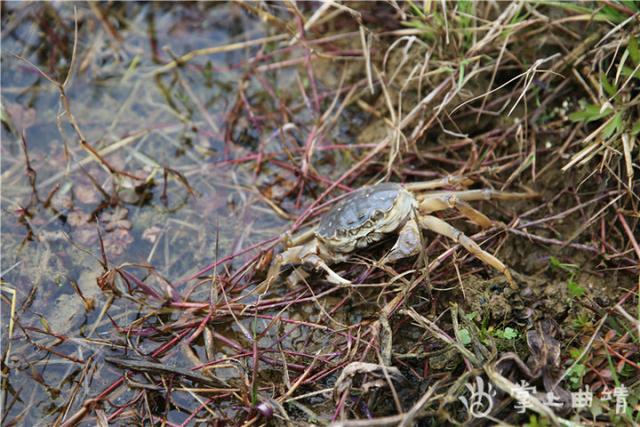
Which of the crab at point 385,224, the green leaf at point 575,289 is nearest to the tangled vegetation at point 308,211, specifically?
the green leaf at point 575,289

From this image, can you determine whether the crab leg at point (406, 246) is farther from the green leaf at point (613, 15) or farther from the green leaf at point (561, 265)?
the green leaf at point (613, 15)

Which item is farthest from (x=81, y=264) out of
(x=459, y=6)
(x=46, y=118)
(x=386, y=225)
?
(x=459, y=6)

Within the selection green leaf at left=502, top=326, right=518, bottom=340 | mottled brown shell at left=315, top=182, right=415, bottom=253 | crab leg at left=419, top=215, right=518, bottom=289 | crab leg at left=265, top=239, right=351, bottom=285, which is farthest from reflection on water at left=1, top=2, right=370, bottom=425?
green leaf at left=502, top=326, right=518, bottom=340

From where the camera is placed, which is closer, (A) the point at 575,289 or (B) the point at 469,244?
(A) the point at 575,289

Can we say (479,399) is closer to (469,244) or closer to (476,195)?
(469,244)

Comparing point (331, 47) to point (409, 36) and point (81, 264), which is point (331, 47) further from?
point (81, 264)

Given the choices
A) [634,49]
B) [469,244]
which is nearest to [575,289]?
[469,244]
